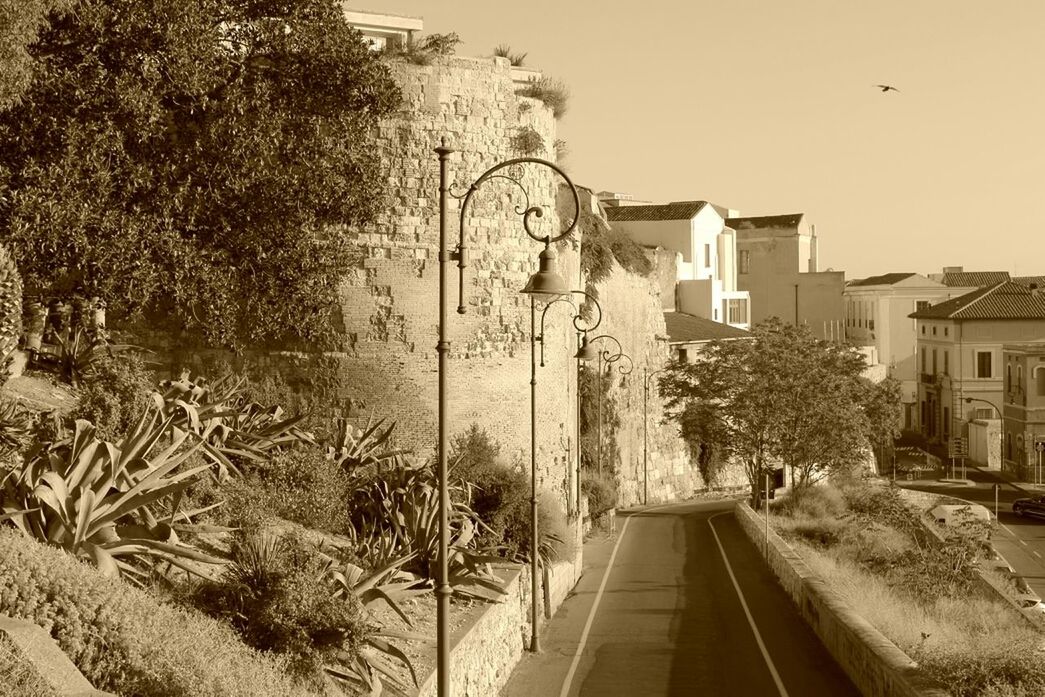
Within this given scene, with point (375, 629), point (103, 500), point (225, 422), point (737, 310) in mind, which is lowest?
point (375, 629)

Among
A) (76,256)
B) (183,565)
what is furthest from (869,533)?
(183,565)

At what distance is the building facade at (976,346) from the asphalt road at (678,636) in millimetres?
43223

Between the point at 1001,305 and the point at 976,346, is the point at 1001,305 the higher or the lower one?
the higher one

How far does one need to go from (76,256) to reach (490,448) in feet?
26.3

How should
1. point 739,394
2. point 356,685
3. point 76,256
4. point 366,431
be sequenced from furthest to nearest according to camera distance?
point 739,394 < point 366,431 < point 76,256 < point 356,685

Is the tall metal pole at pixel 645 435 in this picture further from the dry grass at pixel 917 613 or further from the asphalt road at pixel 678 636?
the asphalt road at pixel 678 636

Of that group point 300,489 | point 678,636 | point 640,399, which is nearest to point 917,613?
point 678,636

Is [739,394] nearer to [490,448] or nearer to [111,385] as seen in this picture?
[490,448]

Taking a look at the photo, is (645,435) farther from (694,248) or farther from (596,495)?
(694,248)

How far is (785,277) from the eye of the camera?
92.0m

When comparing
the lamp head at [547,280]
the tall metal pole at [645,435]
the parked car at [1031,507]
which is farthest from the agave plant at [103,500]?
the parked car at [1031,507]

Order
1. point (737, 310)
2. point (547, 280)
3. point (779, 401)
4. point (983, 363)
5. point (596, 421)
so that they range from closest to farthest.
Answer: point (547, 280), point (779, 401), point (596, 421), point (983, 363), point (737, 310)

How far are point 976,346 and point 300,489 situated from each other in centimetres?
6166

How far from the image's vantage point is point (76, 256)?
18.0 m
